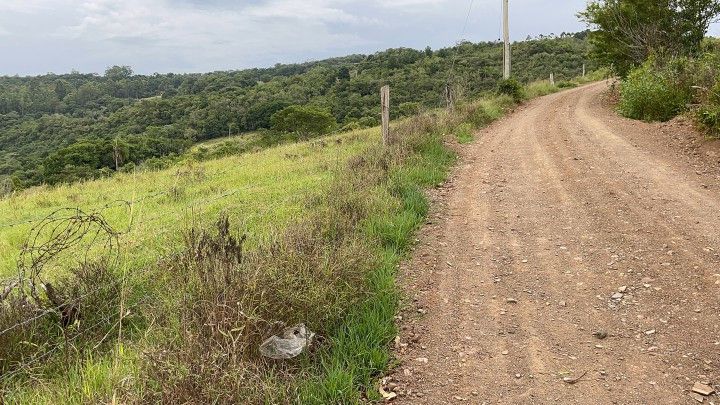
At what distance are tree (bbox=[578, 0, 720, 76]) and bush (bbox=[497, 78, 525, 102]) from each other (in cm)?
421

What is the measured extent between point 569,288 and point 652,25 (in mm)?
14939

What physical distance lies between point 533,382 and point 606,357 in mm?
628

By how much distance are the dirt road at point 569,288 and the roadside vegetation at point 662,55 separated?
2.41 metres

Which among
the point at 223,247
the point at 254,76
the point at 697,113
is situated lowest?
the point at 223,247

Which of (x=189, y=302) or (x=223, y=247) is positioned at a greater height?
(x=223, y=247)

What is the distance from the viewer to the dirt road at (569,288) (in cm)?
322

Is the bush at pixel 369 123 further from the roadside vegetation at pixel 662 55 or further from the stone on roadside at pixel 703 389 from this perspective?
the stone on roadside at pixel 703 389

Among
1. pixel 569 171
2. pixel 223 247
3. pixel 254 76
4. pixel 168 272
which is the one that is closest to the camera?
pixel 223 247

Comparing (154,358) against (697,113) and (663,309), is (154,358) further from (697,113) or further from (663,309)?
(697,113)

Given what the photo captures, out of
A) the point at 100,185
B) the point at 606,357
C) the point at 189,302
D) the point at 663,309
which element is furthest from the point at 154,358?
the point at 100,185

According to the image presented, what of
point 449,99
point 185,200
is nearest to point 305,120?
point 449,99

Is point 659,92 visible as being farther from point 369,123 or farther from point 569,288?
point 369,123

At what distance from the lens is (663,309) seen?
392 cm

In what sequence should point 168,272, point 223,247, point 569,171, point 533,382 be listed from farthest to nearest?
point 569,171 < point 168,272 < point 223,247 < point 533,382
